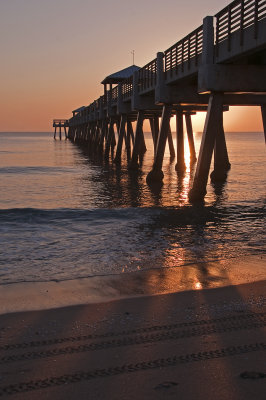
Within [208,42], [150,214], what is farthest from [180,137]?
[150,214]

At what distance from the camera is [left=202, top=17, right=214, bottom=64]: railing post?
41.8 feet

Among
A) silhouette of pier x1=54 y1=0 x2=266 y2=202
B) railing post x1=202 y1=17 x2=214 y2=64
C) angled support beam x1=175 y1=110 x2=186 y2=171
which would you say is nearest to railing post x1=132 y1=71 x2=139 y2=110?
silhouette of pier x1=54 y1=0 x2=266 y2=202

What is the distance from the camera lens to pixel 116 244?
9.34m

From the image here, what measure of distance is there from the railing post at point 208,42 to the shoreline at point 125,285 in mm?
7542

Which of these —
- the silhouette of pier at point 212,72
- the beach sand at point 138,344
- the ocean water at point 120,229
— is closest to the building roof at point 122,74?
the silhouette of pier at point 212,72

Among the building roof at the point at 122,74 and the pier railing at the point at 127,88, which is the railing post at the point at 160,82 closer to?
the pier railing at the point at 127,88

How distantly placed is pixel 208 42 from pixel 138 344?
35.8ft

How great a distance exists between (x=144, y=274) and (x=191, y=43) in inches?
415

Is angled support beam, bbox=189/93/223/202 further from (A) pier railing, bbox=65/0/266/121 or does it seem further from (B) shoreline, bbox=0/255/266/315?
(B) shoreline, bbox=0/255/266/315

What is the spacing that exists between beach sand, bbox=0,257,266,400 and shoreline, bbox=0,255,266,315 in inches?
1.6

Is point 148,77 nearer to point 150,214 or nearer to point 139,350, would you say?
point 150,214

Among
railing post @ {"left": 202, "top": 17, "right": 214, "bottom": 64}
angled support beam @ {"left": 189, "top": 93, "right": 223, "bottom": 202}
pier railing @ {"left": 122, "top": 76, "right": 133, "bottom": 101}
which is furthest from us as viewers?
pier railing @ {"left": 122, "top": 76, "right": 133, "bottom": 101}

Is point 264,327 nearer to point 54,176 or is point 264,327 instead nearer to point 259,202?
point 259,202

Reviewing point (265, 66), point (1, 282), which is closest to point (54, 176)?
point (265, 66)
